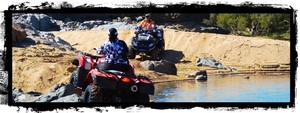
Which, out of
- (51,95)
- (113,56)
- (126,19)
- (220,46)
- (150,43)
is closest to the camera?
(113,56)

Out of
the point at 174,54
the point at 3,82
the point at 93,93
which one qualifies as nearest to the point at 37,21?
the point at 3,82

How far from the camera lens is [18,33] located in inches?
645

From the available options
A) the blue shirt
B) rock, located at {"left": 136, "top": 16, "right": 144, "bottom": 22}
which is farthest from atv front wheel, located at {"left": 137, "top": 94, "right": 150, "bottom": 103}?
rock, located at {"left": 136, "top": 16, "right": 144, "bottom": 22}

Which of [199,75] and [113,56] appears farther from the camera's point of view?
Answer: [199,75]

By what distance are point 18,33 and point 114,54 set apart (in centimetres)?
190

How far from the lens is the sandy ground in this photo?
16.3 metres

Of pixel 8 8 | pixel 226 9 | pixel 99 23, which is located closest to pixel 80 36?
pixel 99 23

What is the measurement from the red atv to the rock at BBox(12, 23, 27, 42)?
52.5 inches

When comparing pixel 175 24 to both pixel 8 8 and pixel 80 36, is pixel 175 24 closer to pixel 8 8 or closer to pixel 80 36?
pixel 80 36

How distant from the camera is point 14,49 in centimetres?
1623

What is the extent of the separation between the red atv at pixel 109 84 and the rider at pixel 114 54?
0.32ft

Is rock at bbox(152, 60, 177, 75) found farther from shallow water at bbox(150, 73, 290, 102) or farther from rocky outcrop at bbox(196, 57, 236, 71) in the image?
rocky outcrop at bbox(196, 57, 236, 71)

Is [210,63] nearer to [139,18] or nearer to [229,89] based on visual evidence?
[229,89]

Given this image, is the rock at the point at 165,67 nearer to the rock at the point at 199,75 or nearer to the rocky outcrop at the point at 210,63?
the rock at the point at 199,75
